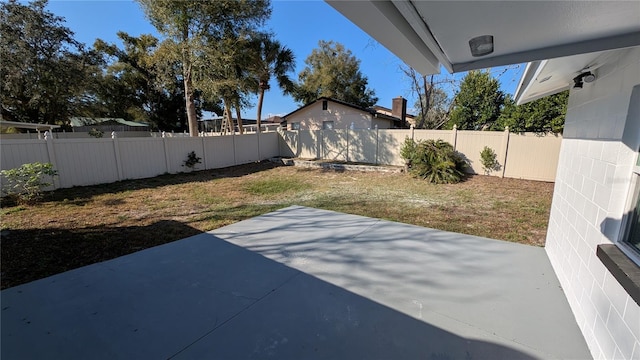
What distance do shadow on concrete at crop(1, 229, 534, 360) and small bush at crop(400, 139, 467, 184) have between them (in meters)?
7.09

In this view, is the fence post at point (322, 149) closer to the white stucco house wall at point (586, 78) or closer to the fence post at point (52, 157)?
the fence post at point (52, 157)

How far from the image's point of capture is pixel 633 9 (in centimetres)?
109

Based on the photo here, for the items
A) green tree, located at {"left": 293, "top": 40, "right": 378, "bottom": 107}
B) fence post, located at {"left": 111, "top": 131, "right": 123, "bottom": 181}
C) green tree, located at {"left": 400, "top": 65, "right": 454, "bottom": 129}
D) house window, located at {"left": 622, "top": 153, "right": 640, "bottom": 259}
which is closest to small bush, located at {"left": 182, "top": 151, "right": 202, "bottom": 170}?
fence post, located at {"left": 111, "top": 131, "right": 123, "bottom": 181}

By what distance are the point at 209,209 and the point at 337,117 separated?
12389 millimetres

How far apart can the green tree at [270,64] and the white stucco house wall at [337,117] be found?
9.40ft

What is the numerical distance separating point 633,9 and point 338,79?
24.1 metres

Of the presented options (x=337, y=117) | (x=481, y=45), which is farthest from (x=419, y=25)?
(x=337, y=117)

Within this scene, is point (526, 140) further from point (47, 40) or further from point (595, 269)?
point (47, 40)

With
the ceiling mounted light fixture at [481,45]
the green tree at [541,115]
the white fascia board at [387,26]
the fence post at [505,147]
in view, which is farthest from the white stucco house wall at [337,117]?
the white fascia board at [387,26]

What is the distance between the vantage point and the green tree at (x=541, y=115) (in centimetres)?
834

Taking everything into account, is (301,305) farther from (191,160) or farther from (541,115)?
(541,115)

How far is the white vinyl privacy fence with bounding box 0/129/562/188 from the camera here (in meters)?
7.13

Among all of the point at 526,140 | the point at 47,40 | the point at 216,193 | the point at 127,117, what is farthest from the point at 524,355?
the point at 127,117

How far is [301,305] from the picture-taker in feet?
7.82
